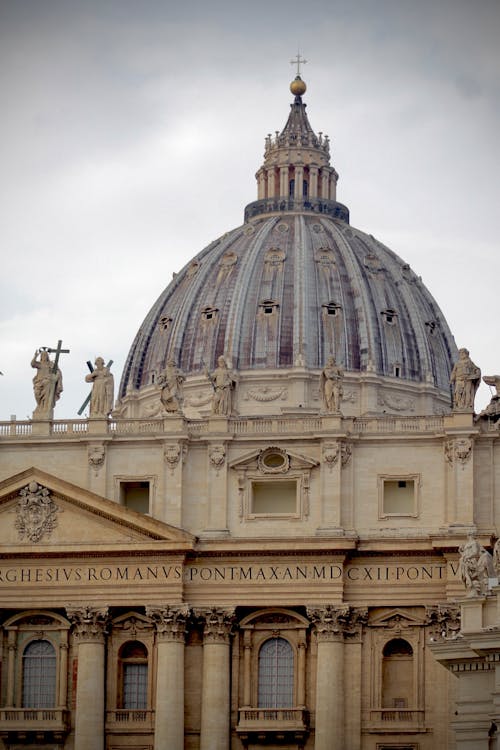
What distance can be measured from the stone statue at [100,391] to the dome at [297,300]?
33.8m

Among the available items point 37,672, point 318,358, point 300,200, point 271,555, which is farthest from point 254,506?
point 300,200

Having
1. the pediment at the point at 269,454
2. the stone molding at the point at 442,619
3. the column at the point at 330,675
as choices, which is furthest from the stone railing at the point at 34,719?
the stone molding at the point at 442,619


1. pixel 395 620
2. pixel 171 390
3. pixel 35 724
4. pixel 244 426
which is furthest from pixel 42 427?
pixel 395 620

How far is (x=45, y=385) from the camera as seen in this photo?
100438 millimetres

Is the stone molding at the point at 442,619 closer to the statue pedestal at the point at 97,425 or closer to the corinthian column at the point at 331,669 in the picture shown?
the corinthian column at the point at 331,669

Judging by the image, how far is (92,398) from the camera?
99.8m

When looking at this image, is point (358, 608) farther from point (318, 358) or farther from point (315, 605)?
point (318, 358)

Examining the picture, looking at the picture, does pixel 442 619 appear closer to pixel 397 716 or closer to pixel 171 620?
pixel 397 716

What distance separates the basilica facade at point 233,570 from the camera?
95.6 meters

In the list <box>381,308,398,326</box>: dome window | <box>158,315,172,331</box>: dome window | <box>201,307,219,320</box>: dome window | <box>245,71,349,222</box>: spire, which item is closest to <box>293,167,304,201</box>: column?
<box>245,71,349,222</box>: spire

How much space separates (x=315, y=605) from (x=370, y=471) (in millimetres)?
5726

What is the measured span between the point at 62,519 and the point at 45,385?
575cm

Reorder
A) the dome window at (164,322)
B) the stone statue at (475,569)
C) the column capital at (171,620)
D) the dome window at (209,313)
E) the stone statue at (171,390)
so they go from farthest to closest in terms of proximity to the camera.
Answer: the dome window at (164,322) → the dome window at (209,313) → the stone statue at (171,390) → the column capital at (171,620) → the stone statue at (475,569)

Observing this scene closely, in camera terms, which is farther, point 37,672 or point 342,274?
point 342,274
